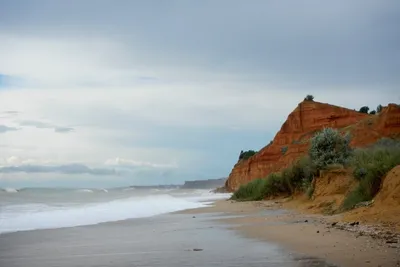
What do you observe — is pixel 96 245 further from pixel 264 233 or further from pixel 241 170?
pixel 241 170

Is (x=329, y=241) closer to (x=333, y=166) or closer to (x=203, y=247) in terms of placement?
(x=203, y=247)

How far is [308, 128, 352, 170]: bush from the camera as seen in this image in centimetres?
2444

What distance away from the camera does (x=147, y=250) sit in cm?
1044

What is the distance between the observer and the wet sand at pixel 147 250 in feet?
29.0

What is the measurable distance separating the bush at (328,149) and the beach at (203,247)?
384 inches

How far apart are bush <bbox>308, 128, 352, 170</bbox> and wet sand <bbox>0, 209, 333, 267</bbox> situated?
11219 millimetres

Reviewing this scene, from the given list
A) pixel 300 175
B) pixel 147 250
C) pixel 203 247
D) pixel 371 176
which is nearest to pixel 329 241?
pixel 203 247

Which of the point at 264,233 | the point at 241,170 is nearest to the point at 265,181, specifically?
the point at 264,233

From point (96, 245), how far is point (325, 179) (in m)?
13.3

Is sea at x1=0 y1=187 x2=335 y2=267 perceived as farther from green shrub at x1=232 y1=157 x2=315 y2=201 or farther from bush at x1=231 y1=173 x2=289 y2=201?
bush at x1=231 y1=173 x2=289 y2=201

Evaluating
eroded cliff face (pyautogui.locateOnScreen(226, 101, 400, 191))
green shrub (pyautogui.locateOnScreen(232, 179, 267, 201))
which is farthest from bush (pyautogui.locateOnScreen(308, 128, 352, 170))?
eroded cliff face (pyautogui.locateOnScreen(226, 101, 400, 191))

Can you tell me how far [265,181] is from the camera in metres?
32.6

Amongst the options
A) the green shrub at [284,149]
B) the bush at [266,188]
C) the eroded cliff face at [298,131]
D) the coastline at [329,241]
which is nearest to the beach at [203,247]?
the coastline at [329,241]

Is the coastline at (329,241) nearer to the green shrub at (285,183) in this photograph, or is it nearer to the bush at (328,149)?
the bush at (328,149)
